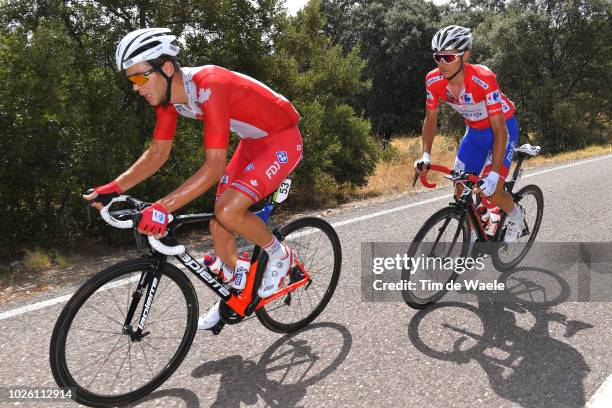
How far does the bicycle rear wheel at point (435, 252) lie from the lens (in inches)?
146

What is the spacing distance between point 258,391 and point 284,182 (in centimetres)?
134

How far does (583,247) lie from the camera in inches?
209

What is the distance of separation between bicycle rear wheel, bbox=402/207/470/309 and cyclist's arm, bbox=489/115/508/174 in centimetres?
48

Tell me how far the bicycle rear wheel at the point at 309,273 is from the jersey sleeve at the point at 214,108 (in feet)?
3.33

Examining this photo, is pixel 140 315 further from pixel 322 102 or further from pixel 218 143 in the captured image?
pixel 322 102

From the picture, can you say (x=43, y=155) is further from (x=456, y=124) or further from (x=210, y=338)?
(x=456, y=124)

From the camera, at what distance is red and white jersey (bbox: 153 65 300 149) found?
277 centimetres

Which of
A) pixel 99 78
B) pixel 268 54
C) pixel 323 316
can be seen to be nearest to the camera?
pixel 323 316

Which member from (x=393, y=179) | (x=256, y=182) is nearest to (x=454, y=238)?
(x=256, y=182)

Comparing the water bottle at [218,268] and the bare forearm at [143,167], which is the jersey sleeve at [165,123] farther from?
the water bottle at [218,268]

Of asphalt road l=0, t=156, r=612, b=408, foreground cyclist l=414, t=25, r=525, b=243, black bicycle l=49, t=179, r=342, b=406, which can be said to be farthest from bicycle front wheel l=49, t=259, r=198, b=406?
foreground cyclist l=414, t=25, r=525, b=243

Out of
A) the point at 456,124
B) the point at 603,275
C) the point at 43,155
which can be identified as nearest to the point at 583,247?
the point at 603,275

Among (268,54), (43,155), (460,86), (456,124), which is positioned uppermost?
(268,54)

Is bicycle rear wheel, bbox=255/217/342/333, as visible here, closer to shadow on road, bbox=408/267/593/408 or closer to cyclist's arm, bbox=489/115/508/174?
shadow on road, bbox=408/267/593/408
